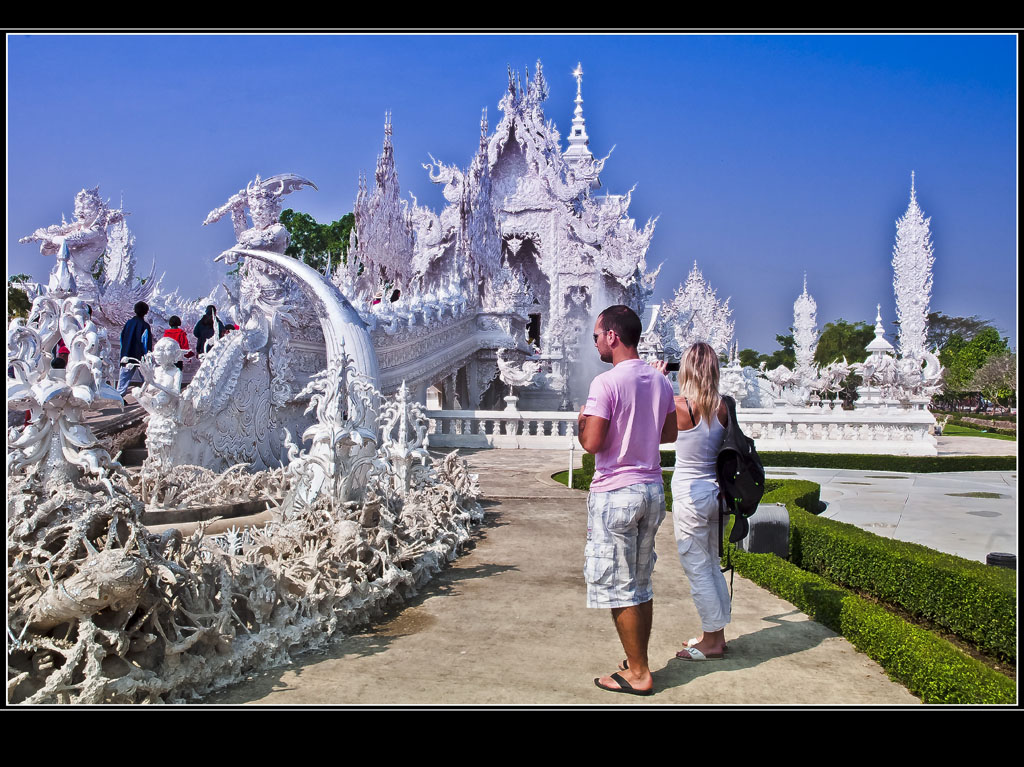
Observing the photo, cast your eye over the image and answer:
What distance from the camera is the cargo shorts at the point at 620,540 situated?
3.49 meters

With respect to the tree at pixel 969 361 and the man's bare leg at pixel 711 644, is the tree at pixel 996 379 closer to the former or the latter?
the tree at pixel 969 361

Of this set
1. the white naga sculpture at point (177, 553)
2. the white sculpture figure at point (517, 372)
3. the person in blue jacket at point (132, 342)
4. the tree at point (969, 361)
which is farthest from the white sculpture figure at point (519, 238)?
the tree at point (969, 361)

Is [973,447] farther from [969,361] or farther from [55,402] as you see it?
[969,361]

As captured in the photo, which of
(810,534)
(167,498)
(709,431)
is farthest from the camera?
(167,498)

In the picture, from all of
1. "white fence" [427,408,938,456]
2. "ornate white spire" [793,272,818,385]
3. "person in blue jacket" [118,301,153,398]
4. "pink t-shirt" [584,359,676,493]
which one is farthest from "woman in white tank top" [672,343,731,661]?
"ornate white spire" [793,272,818,385]

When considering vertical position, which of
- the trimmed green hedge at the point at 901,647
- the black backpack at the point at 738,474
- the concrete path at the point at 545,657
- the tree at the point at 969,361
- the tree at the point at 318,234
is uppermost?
the tree at the point at 318,234

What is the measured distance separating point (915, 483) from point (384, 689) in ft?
35.0

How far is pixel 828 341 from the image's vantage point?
63.5 metres

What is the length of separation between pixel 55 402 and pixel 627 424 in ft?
12.3

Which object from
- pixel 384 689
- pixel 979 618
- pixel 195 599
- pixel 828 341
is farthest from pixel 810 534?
pixel 828 341

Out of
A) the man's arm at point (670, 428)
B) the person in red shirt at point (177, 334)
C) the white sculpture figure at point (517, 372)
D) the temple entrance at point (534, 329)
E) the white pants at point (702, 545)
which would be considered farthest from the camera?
the temple entrance at point (534, 329)

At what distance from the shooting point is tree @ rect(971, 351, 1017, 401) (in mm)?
33781

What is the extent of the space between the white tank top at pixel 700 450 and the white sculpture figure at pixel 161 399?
18.4ft

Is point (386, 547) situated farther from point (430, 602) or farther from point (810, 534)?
point (810, 534)
